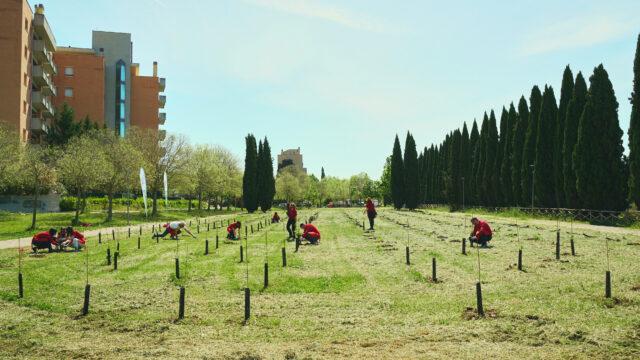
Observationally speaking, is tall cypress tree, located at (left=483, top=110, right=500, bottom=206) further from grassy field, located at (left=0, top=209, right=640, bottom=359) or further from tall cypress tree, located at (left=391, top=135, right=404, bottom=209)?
grassy field, located at (left=0, top=209, right=640, bottom=359)

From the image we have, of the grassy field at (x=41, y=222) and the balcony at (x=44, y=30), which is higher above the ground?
the balcony at (x=44, y=30)

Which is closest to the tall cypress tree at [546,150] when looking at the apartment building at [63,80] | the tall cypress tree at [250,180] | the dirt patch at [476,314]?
the dirt patch at [476,314]

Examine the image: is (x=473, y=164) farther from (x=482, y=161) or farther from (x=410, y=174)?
(x=410, y=174)

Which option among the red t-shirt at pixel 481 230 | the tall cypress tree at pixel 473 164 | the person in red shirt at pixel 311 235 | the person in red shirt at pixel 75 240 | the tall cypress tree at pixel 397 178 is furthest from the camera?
the tall cypress tree at pixel 397 178

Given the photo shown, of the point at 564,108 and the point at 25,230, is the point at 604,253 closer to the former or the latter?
the point at 564,108

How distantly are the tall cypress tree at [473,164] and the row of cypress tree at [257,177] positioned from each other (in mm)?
32219

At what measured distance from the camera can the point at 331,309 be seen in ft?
27.7

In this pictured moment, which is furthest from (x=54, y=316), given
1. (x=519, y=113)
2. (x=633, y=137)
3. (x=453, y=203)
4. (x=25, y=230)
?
(x=453, y=203)

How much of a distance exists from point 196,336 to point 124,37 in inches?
3347

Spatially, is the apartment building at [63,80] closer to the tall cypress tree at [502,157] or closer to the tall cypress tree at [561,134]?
the tall cypress tree at [561,134]

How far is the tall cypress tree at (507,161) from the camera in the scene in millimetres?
49406

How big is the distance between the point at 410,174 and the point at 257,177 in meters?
28.4

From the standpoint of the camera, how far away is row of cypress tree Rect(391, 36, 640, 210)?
31.2 m

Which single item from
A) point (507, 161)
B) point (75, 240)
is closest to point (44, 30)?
point (75, 240)
